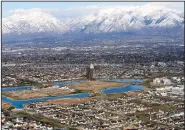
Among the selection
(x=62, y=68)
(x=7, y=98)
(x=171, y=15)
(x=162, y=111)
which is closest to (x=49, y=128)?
(x=162, y=111)

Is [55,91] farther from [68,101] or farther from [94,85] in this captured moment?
[68,101]

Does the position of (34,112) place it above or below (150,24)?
below

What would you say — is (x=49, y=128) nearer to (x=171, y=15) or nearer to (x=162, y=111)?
(x=162, y=111)

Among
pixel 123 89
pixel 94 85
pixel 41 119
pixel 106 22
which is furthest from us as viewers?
pixel 106 22

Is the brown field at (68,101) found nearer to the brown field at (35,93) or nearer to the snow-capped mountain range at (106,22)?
the brown field at (35,93)

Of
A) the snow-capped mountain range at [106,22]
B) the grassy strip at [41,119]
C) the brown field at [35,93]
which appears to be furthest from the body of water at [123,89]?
the snow-capped mountain range at [106,22]

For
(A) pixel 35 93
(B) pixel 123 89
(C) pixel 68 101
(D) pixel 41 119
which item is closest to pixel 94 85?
(B) pixel 123 89

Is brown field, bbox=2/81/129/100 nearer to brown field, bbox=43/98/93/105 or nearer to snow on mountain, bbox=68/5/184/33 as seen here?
brown field, bbox=43/98/93/105
